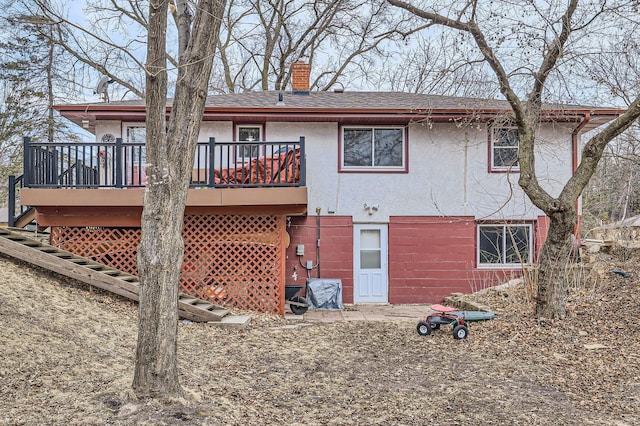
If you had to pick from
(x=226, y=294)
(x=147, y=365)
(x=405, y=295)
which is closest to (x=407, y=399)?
(x=147, y=365)

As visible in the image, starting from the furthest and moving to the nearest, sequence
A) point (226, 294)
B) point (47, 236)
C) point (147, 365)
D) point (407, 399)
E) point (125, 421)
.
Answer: point (47, 236) < point (226, 294) < point (407, 399) < point (147, 365) < point (125, 421)

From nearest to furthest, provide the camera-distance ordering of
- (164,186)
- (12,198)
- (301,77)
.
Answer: (164,186) → (12,198) → (301,77)

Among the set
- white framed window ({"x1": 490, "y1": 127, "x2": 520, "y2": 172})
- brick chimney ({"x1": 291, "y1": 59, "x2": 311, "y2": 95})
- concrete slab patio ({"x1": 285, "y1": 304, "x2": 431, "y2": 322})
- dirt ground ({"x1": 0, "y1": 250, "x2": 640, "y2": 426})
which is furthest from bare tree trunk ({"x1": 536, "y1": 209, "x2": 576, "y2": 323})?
brick chimney ({"x1": 291, "y1": 59, "x2": 311, "y2": 95})

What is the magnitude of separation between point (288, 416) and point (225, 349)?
2.47 meters

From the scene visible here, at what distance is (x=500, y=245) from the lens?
11156 millimetres

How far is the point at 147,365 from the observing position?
12.7 ft

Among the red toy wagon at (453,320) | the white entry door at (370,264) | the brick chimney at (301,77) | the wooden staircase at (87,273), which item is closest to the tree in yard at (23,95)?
the brick chimney at (301,77)

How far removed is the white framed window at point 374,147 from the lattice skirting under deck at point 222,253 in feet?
9.26

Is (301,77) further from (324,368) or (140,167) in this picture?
(324,368)

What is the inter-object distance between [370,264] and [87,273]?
5.86 m

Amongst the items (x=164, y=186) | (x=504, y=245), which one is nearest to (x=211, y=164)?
(x=164, y=186)

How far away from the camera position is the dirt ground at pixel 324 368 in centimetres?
406

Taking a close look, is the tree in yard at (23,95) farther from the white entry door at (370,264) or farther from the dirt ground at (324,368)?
the white entry door at (370,264)

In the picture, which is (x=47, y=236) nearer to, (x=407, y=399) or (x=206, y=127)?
(x=206, y=127)
